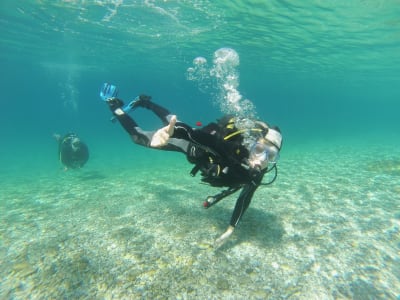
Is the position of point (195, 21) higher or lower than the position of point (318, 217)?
higher

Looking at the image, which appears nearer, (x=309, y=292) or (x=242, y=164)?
(x=309, y=292)

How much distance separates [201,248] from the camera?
183 inches

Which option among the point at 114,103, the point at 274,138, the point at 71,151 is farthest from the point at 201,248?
the point at 71,151

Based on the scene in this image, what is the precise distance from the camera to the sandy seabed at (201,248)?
3.67m

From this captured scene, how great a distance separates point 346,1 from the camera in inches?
592

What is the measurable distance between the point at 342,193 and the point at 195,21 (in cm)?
1727

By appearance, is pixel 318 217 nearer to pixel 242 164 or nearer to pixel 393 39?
pixel 242 164

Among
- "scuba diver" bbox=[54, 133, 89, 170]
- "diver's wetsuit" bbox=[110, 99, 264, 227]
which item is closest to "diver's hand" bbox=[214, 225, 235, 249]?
"diver's wetsuit" bbox=[110, 99, 264, 227]

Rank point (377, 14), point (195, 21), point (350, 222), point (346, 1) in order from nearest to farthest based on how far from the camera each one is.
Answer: point (350, 222) → point (346, 1) → point (377, 14) → point (195, 21)

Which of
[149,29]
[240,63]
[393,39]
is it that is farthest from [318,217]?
[240,63]

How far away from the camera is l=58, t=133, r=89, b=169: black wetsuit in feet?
42.0

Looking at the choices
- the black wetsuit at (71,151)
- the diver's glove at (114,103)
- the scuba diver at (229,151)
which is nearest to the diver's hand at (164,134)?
the scuba diver at (229,151)

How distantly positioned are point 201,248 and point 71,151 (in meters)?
10.7

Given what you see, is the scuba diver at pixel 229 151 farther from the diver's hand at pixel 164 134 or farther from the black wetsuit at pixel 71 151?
the black wetsuit at pixel 71 151
